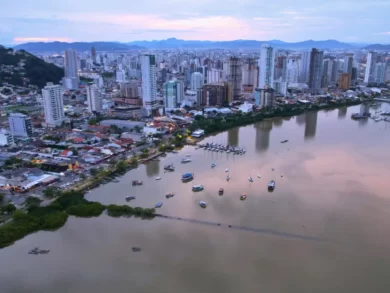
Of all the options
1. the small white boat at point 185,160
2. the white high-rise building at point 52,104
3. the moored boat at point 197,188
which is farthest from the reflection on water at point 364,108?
the white high-rise building at point 52,104

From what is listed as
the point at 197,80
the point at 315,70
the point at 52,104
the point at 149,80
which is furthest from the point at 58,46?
the point at 52,104

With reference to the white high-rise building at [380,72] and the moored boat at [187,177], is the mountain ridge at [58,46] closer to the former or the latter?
the white high-rise building at [380,72]

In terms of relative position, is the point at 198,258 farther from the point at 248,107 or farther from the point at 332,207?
the point at 248,107

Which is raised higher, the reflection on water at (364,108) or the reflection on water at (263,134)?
the reflection on water at (364,108)

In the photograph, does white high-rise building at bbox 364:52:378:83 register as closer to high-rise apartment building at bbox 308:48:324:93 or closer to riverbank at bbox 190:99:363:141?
high-rise apartment building at bbox 308:48:324:93

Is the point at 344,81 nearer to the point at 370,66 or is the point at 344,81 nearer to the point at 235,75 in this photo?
the point at 370,66

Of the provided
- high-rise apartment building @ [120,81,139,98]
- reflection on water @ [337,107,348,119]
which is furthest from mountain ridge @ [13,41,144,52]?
reflection on water @ [337,107,348,119]
